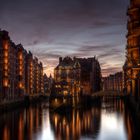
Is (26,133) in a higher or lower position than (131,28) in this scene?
lower

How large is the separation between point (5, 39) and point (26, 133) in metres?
64.5

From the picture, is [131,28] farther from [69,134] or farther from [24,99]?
[24,99]

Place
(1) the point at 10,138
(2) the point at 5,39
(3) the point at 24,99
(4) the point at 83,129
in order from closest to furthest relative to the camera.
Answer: (1) the point at 10,138 → (4) the point at 83,129 → (2) the point at 5,39 → (3) the point at 24,99

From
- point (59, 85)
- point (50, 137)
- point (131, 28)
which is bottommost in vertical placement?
point (50, 137)

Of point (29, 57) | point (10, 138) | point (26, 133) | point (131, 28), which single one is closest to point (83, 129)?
point (26, 133)

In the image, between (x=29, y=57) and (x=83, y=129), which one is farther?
(x=29, y=57)

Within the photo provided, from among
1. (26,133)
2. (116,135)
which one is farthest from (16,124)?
(116,135)

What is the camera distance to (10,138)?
48.5 m

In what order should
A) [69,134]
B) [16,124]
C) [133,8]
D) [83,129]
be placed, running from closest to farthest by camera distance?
[69,134] < [83,129] < [16,124] < [133,8]

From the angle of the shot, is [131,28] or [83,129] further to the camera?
[131,28]

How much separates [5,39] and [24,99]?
35.9 m

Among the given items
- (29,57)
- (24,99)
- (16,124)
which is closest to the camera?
(16,124)

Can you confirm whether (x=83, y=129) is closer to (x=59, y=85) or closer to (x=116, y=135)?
(x=116, y=135)

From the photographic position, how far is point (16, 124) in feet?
219
